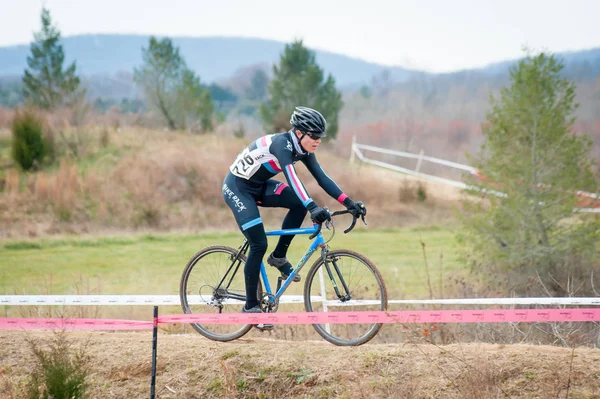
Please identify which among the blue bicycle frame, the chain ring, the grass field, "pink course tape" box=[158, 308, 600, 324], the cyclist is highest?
the cyclist

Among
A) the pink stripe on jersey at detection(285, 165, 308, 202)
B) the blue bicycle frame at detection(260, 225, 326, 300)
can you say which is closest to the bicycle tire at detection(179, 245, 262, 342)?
the blue bicycle frame at detection(260, 225, 326, 300)

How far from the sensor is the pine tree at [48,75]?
1289 inches

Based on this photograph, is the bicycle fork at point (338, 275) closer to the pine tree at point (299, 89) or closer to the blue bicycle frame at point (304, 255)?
the blue bicycle frame at point (304, 255)

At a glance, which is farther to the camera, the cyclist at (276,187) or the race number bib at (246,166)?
the race number bib at (246,166)

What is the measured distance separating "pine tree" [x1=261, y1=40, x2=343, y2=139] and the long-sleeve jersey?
30.2m

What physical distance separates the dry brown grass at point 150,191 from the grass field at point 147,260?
2351 mm

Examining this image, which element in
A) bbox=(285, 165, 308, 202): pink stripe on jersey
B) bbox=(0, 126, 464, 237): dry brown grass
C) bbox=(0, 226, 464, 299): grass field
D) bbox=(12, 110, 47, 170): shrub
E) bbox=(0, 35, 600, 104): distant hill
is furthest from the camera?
bbox=(0, 35, 600, 104): distant hill

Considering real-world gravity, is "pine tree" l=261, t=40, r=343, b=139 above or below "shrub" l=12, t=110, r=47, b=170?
above

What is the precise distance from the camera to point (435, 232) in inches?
972

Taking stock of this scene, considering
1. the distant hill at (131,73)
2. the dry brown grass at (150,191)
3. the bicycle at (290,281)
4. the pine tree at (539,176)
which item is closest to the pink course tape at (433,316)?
the bicycle at (290,281)

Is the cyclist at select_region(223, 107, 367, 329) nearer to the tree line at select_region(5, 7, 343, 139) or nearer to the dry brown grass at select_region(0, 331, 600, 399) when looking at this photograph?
the dry brown grass at select_region(0, 331, 600, 399)

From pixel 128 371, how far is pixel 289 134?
9.13 feet

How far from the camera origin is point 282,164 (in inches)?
244

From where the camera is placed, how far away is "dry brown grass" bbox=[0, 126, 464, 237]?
23.5 m
